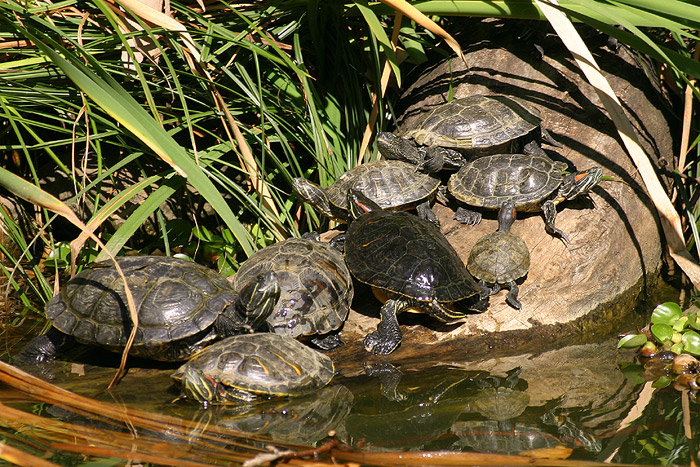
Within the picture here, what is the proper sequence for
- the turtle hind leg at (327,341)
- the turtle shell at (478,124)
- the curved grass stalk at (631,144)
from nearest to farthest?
the turtle hind leg at (327,341), the curved grass stalk at (631,144), the turtle shell at (478,124)

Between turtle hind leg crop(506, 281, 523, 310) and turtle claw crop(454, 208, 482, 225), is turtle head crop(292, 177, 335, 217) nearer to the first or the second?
turtle claw crop(454, 208, 482, 225)

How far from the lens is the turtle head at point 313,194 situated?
12.9 ft

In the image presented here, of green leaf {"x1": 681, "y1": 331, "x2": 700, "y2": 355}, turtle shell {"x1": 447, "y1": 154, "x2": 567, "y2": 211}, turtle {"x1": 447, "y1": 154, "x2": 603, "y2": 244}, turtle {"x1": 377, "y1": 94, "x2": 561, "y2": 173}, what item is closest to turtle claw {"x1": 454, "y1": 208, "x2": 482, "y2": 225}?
turtle {"x1": 447, "y1": 154, "x2": 603, "y2": 244}

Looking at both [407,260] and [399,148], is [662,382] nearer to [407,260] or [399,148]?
[407,260]

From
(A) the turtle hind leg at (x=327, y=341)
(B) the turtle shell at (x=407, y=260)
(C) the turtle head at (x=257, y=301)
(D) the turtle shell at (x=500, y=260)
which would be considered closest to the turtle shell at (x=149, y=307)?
(C) the turtle head at (x=257, y=301)

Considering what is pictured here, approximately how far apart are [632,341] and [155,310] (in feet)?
7.80

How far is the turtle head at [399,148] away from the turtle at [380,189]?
0.09 m

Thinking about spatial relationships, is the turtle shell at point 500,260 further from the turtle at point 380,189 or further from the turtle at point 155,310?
the turtle at point 155,310

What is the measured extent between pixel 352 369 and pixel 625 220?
78.9 inches

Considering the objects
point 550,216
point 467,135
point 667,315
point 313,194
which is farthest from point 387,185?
point 667,315

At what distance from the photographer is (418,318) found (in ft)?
11.1

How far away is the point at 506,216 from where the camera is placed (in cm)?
363

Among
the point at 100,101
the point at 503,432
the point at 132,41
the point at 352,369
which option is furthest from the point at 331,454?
the point at 132,41

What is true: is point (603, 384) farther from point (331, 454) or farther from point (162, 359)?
point (162, 359)
